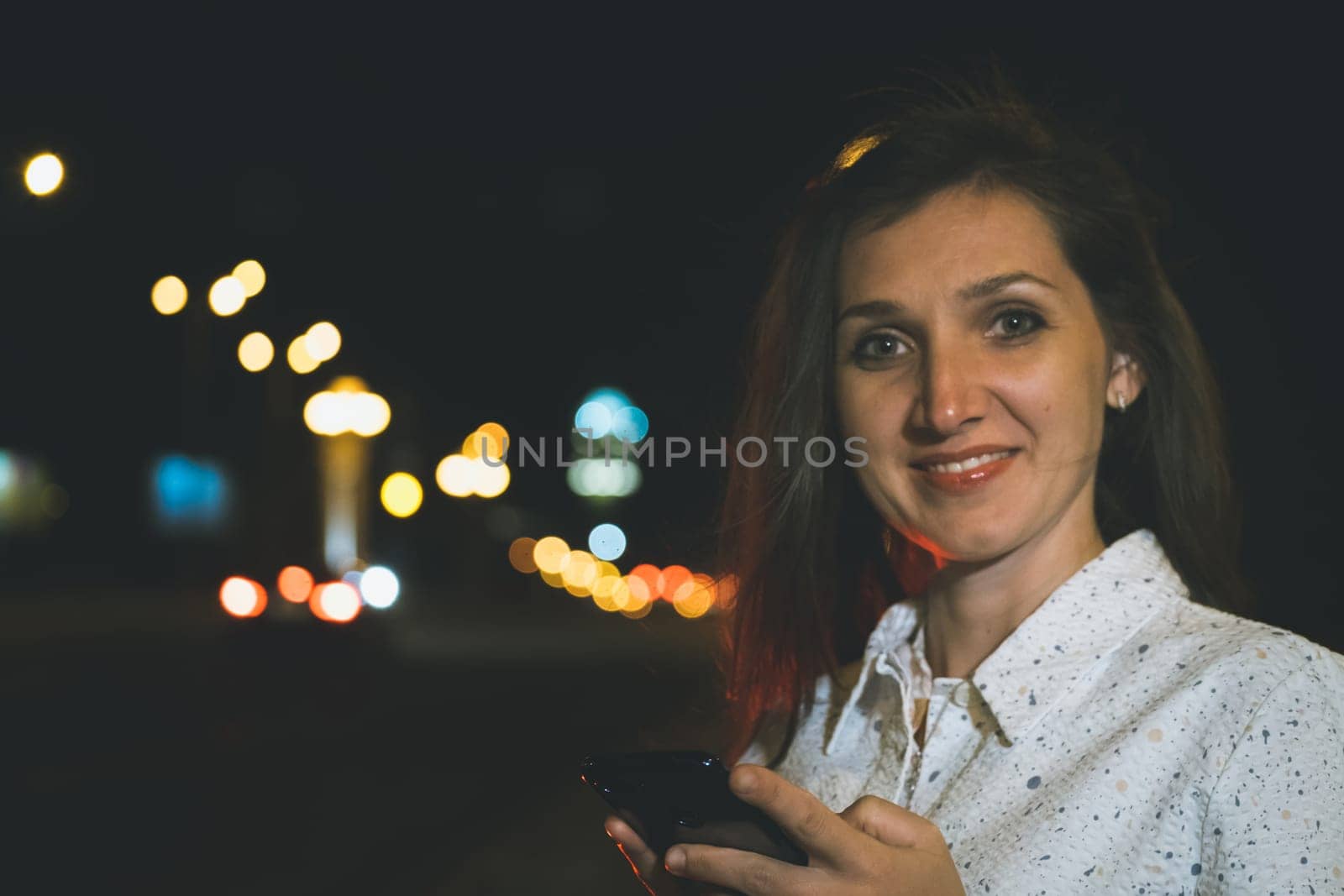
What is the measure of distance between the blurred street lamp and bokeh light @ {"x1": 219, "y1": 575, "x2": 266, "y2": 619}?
1507 mm

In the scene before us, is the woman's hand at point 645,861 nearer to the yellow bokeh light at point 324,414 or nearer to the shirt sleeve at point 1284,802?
the shirt sleeve at point 1284,802

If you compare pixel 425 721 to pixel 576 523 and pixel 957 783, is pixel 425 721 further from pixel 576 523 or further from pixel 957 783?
pixel 576 523

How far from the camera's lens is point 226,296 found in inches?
631

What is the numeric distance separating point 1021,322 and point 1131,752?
850 mm

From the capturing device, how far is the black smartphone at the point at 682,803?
1898 mm

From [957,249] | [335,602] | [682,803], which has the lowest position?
[335,602]

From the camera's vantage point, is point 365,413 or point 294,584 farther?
point 365,413

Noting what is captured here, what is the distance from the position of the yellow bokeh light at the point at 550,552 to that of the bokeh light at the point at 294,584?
5525 cm

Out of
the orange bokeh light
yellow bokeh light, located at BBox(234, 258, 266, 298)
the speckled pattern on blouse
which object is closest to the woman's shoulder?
the speckled pattern on blouse

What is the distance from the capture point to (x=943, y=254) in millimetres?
2521

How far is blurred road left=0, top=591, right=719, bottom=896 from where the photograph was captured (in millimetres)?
8180

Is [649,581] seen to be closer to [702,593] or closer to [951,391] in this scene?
[702,593]

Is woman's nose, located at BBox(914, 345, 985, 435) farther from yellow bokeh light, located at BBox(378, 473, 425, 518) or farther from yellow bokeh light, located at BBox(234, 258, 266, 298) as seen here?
yellow bokeh light, located at BBox(378, 473, 425, 518)

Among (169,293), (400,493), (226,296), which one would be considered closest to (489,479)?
(400,493)
